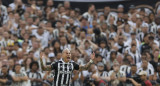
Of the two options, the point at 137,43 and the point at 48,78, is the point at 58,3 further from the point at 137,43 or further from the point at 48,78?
the point at 48,78

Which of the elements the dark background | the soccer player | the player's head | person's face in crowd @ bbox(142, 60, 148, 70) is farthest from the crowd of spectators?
the player's head

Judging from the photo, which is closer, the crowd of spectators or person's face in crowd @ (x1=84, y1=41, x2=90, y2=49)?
the crowd of spectators

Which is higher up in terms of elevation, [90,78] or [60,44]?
[60,44]

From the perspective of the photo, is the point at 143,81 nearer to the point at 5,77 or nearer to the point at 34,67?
the point at 34,67

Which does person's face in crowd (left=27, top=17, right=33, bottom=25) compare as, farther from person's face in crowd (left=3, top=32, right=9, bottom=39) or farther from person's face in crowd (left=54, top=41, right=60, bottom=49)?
person's face in crowd (left=54, top=41, right=60, bottom=49)

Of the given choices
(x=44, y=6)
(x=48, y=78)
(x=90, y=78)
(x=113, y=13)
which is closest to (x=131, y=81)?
(x=90, y=78)

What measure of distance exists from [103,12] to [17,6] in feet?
14.8

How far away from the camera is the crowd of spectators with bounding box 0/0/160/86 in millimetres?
11703

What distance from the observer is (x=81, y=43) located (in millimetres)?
14008

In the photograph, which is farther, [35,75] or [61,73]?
[35,75]

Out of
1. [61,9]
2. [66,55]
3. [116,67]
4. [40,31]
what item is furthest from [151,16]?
[66,55]

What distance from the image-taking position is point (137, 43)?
46.4ft

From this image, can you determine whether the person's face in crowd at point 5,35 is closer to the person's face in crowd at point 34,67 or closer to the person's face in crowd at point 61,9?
the person's face in crowd at point 34,67

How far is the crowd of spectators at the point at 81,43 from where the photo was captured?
38.4 ft
